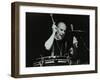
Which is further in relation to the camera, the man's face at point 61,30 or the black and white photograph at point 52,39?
the man's face at point 61,30

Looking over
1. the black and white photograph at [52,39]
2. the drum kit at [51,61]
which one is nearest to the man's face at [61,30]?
the black and white photograph at [52,39]

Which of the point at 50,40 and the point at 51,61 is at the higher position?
the point at 50,40

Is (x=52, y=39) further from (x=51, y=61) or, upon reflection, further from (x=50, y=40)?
(x=51, y=61)

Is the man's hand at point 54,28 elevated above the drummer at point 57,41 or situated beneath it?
elevated above

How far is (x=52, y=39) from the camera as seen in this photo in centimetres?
171

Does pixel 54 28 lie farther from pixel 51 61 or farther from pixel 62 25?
pixel 51 61

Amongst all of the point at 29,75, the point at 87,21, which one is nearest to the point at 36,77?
the point at 29,75

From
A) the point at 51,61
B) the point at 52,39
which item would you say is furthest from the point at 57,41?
the point at 51,61

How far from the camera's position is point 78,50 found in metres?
1.80

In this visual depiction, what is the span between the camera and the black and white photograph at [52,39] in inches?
63.4

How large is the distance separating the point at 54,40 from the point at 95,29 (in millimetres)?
346

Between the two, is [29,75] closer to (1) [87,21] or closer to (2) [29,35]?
(2) [29,35]

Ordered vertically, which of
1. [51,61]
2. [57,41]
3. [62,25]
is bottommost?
[51,61]

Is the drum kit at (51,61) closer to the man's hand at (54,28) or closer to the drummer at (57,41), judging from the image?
the drummer at (57,41)
